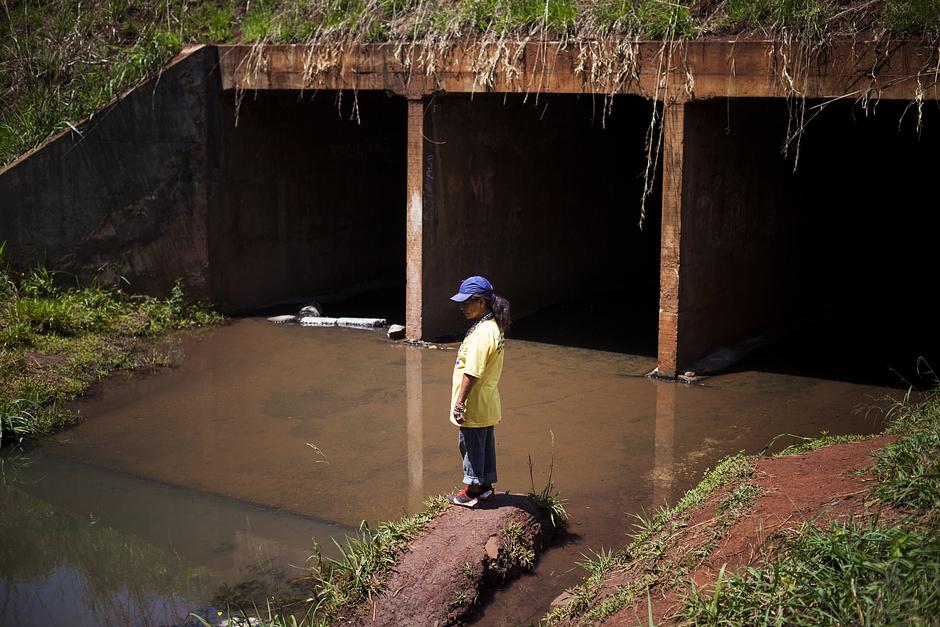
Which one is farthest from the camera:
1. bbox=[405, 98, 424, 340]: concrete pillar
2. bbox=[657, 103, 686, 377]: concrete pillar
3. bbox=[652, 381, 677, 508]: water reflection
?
bbox=[405, 98, 424, 340]: concrete pillar

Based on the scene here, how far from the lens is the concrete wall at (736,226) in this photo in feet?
31.0

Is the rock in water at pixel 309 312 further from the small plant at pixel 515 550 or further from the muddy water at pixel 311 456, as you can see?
the small plant at pixel 515 550

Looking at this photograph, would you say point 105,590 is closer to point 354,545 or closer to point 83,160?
point 354,545

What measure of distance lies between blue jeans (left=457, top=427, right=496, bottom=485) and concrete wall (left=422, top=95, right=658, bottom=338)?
5.16 m

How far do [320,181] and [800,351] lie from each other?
6472mm

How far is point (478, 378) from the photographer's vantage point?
5586mm

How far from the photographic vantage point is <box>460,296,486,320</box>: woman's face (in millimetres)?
5703

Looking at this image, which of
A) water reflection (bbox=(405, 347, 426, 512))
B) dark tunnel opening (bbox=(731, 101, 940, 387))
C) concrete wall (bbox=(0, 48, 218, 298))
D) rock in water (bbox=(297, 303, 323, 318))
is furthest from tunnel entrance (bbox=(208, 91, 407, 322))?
dark tunnel opening (bbox=(731, 101, 940, 387))

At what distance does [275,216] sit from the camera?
12.8 metres

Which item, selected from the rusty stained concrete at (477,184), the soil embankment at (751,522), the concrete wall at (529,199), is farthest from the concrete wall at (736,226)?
the soil embankment at (751,522)

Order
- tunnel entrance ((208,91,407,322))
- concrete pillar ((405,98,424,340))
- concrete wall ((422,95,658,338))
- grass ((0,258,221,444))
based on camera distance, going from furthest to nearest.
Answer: tunnel entrance ((208,91,407,322)) < concrete wall ((422,95,658,338)) < concrete pillar ((405,98,424,340)) < grass ((0,258,221,444))

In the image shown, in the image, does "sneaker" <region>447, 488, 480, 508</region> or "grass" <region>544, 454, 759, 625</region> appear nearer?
"grass" <region>544, 454, 759, 625</region>

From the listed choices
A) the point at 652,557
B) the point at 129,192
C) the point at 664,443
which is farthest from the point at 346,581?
the point at 129,192

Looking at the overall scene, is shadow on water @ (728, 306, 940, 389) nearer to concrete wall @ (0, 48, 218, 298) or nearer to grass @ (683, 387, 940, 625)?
grass @ (683, 387, 940, 625)
